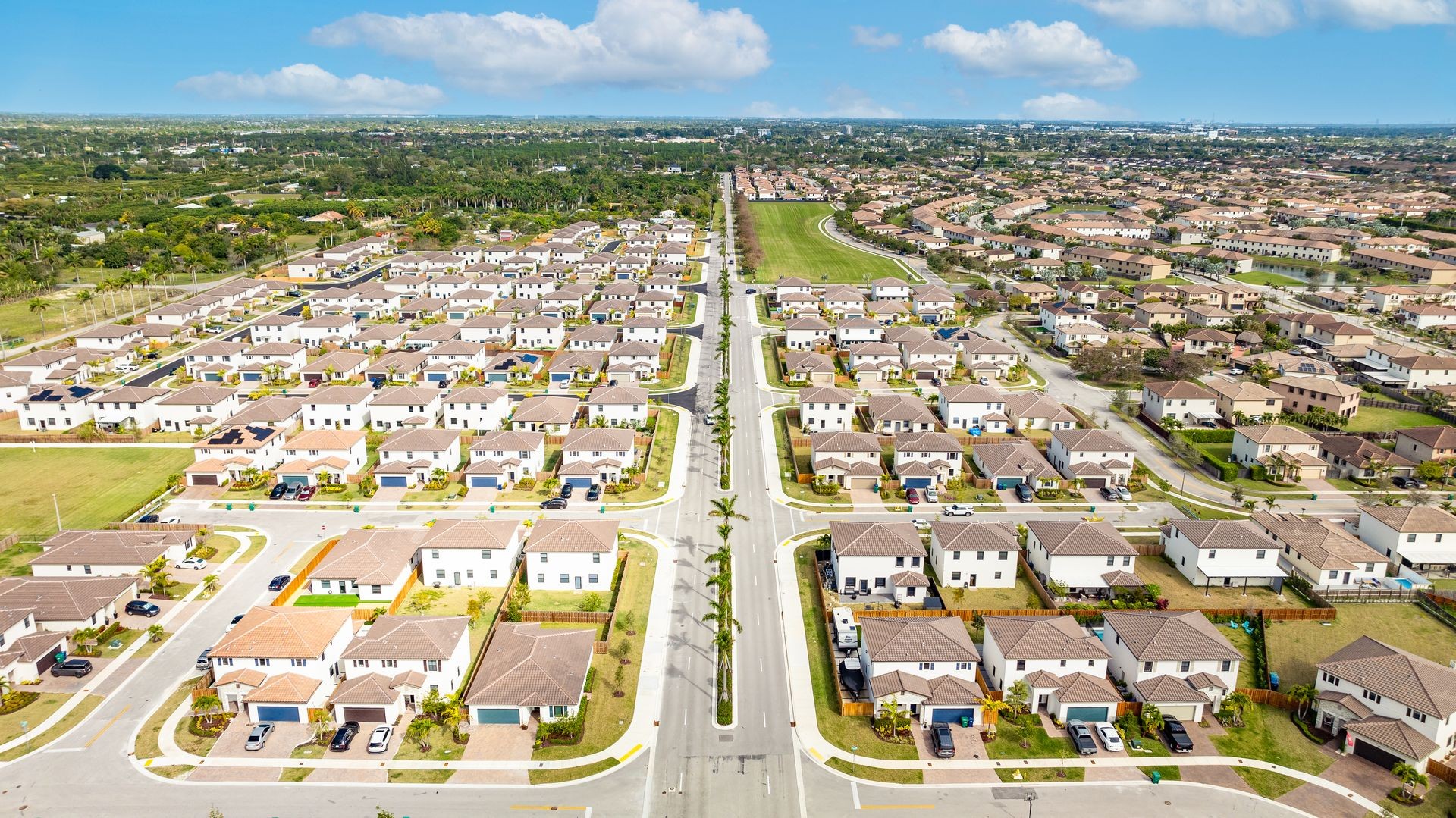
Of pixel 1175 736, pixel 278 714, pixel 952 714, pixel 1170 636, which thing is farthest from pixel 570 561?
pixel 1175 736

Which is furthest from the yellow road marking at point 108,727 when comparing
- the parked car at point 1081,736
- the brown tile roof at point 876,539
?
the parked car at point 1081,736

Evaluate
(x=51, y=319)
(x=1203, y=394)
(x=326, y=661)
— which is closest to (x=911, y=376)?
(x=1203, y=394)

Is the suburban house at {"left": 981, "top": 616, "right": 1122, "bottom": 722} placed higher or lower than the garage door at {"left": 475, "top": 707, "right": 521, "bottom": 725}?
higher

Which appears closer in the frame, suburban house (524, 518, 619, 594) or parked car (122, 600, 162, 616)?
parked car (122, 600, 162, 616)

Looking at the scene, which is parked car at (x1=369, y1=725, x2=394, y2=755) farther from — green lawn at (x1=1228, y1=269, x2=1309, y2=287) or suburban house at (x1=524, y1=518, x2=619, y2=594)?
green lawn at (x1=1228, y1=269, x2=1309, y2=287)

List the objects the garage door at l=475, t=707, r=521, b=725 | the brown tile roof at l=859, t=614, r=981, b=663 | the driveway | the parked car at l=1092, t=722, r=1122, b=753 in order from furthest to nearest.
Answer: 1. the brown tile roof at l=859, t=614, r=981, b=663
2. the garage door at l=475, t=707, r=521, b=725
3. the parked car at l=1092, t=722, r=1122, b=753
4. the driveway

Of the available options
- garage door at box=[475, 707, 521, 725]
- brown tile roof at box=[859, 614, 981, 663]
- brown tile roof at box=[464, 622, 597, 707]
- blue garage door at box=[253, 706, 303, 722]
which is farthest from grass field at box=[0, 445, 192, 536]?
brown tile roof at box=[859, 614, 981, 663]

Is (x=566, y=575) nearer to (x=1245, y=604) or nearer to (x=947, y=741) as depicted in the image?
(x=947, y=741)
